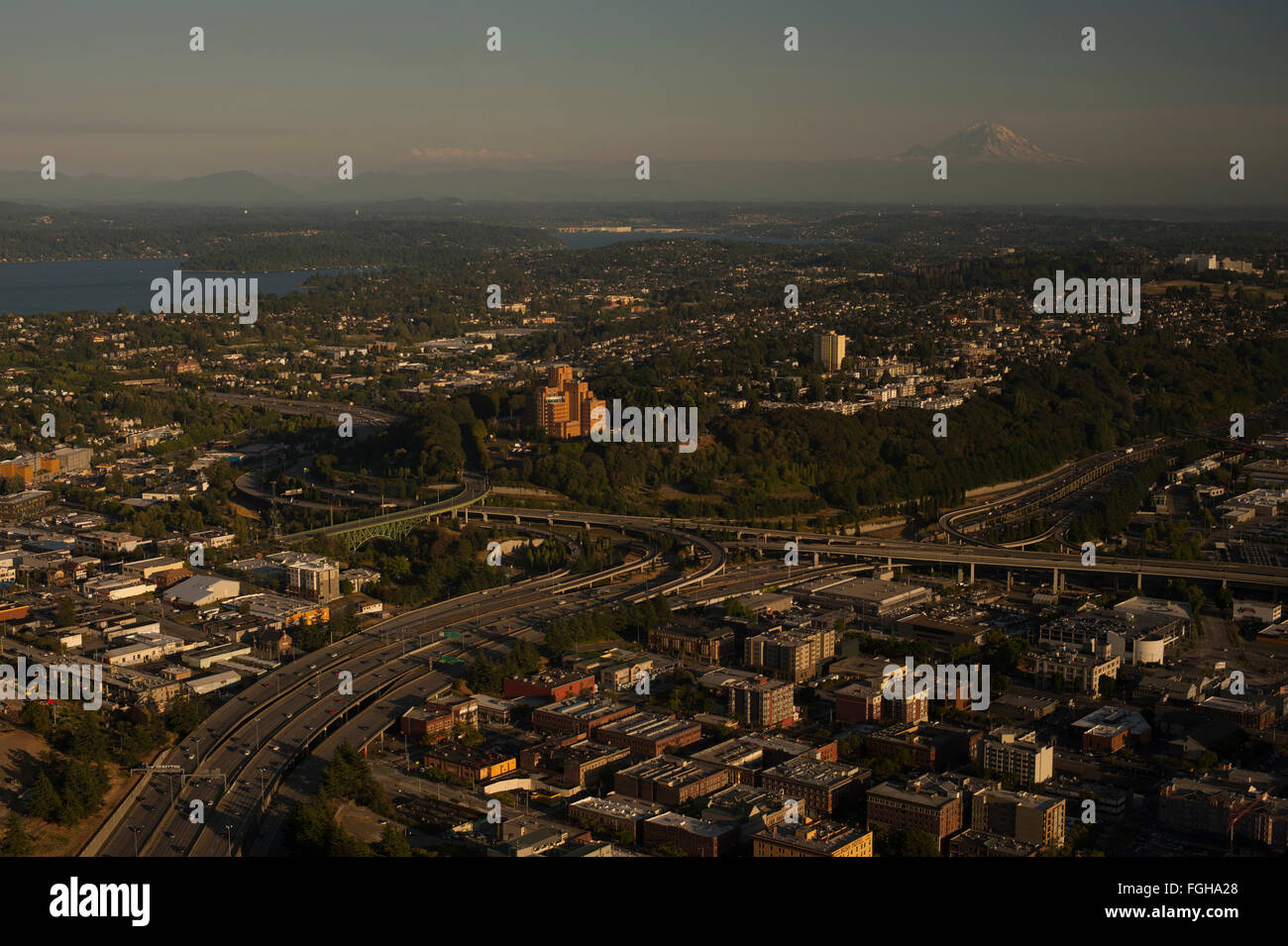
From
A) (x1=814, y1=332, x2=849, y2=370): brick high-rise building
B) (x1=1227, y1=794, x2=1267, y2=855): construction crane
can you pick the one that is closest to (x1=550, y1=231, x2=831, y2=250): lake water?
(x1=814, y1=332, x2=849, y2=370): brick high-rise building

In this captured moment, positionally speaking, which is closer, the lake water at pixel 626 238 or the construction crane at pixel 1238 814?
the construction crane at pixel 1238 814

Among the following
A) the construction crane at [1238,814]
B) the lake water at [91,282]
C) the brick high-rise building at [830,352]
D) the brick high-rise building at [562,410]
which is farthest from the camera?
the lake water at [91,282]

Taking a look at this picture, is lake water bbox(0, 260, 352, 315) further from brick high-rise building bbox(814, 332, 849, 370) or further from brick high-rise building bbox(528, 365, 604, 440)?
brick high-rise building bbox(528, 365, 604, 440)

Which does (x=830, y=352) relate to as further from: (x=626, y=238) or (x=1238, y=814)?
(x=626, y=238)

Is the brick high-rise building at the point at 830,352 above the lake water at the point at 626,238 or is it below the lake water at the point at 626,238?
below

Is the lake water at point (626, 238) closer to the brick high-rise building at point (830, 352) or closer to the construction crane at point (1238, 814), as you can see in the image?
the brick high-rise building at point (830, 352)

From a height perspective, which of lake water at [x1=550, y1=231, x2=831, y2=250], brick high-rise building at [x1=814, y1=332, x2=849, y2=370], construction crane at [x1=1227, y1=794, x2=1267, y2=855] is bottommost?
construction crane at [x1=1227, y1=794, x2=1267, y2=855]

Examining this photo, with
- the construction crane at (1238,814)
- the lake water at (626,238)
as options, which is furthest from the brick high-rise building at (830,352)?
the lake water at (626,238)
